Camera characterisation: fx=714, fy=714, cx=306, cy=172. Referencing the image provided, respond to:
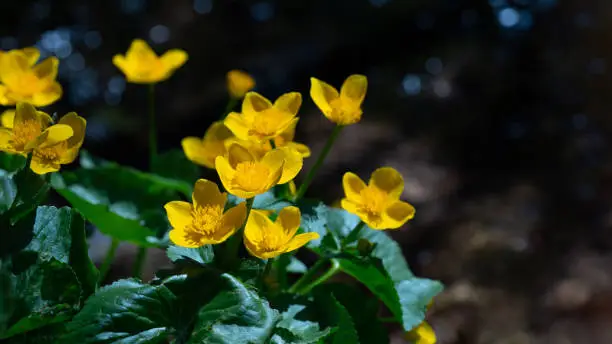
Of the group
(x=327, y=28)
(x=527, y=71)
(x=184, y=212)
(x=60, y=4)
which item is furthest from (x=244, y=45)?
(x=184, y=212)

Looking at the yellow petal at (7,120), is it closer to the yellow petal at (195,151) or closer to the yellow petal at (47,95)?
the yellow petal at (47,95)

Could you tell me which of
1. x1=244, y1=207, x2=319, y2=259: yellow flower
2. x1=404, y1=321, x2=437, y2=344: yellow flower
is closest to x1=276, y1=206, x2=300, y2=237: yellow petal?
x1=244, y1=207, x2=319, y2=259: yellow flower

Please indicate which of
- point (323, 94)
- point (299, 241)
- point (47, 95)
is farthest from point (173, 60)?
point (299, 241)

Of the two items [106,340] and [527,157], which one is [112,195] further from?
[527,157]

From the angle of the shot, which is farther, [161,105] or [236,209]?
[161,105]

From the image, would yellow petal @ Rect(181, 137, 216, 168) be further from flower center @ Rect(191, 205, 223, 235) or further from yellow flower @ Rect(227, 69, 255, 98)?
flower center @ Rect(191, 205, 223, 235)

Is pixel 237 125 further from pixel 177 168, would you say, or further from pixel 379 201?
pixel 177 168

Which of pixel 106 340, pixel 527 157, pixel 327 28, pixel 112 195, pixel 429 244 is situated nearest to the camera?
pixel 106 340
